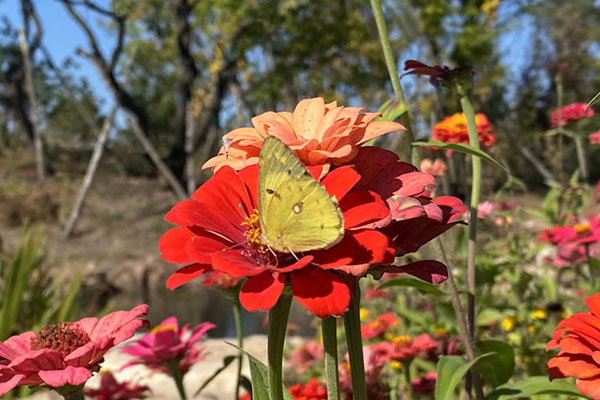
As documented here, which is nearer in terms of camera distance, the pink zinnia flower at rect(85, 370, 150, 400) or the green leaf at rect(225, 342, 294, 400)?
the green leaf at rect(225, 342, 294, 400)

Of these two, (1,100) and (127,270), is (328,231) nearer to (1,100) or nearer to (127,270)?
(127,270)

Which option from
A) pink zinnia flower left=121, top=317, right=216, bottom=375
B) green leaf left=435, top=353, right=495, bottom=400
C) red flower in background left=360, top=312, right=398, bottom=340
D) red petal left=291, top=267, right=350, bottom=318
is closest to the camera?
red petal left=291, top=267, right=350, bottom=318

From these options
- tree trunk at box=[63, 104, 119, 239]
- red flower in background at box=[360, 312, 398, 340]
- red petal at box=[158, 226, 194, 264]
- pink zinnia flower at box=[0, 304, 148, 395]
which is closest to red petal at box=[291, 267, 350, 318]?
red petal at box=[158, 226, 194, 264]

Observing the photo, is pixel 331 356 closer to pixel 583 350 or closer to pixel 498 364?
pixel 583 350

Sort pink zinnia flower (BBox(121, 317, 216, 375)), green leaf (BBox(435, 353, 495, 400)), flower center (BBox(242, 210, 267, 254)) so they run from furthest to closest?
pink zinnia flower (BBox(121, 317, 216, 375))
green leaf (BBox(435, 353, 495, 400))
flower center (BBox(242, 210, 267, 254))

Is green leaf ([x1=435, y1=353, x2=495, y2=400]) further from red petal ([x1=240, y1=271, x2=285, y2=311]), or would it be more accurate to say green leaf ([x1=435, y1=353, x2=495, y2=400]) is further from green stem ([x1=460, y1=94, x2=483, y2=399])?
red petal ([x1=240, y1=271, x2=285, y2=311])

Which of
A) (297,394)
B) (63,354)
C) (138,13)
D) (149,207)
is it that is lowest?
(297,394)

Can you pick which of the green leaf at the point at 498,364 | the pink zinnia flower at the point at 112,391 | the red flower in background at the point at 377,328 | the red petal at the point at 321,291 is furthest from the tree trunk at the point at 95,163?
the red petal at the point at 321,291

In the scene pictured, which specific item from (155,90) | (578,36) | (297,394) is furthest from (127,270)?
(155,90)
